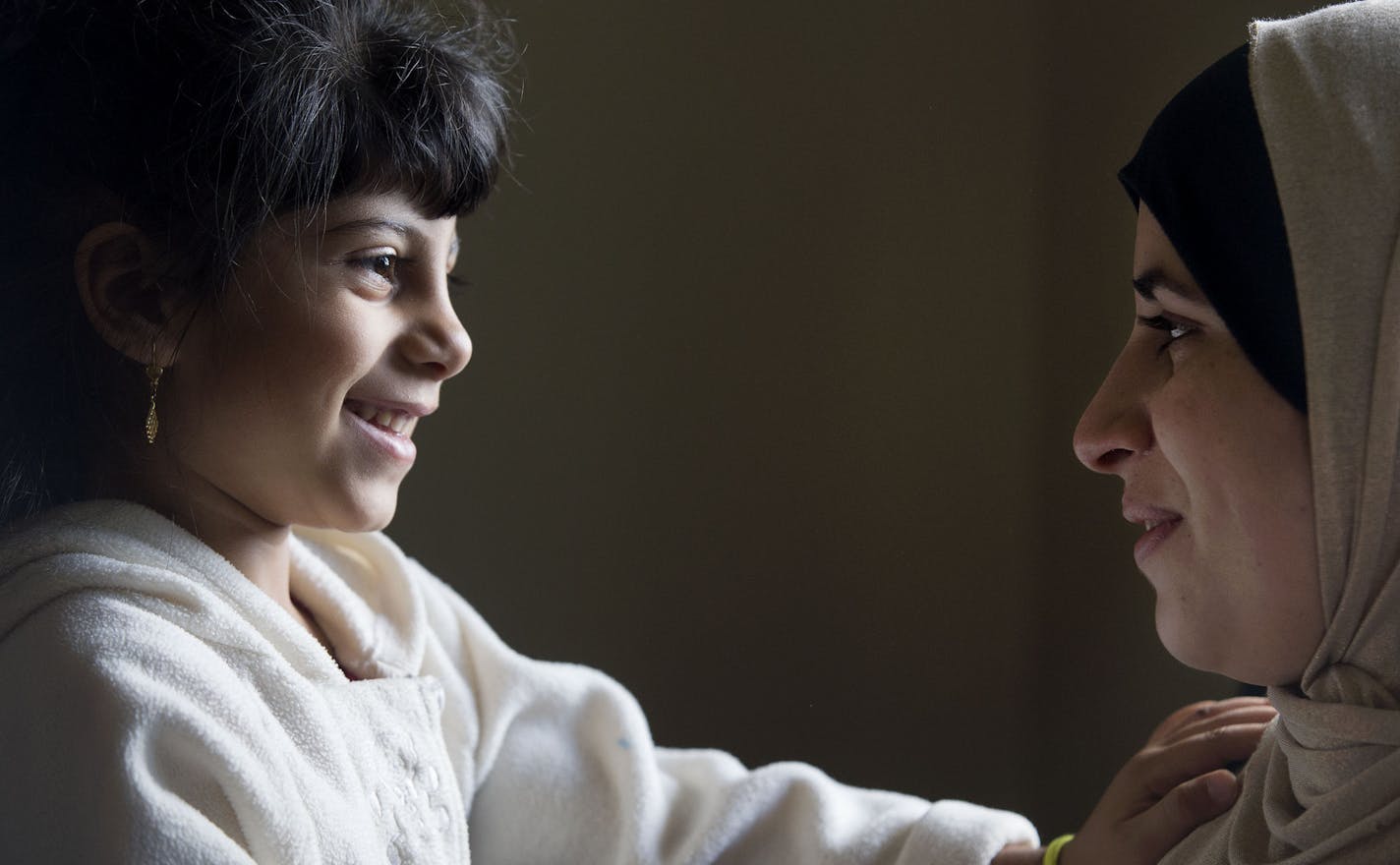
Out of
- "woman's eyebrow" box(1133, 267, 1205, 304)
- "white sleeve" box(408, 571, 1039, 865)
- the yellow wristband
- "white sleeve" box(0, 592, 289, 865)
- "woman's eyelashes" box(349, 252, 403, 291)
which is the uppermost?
"woman's eyebrow" box(1133, 267, 1205, 304)

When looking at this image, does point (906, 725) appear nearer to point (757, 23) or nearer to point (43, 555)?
point (757, 23)

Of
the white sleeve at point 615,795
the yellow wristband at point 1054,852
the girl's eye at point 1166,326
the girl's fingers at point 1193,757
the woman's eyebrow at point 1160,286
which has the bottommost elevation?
the white sleeve at point 615,795

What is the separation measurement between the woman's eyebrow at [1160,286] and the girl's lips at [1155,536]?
135 millimetres

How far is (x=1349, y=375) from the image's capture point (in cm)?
67

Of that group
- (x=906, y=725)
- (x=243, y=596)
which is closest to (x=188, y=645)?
(x=243, y=596)

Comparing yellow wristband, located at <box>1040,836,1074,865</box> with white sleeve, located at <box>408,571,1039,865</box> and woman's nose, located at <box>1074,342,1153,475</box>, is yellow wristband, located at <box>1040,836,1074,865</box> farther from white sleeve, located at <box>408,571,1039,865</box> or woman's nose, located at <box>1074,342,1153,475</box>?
woman's nose, located at <box>1074,342,1153,475</box>

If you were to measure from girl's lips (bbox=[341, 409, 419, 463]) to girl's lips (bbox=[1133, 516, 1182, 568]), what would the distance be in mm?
526

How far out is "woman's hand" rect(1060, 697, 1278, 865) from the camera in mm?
866

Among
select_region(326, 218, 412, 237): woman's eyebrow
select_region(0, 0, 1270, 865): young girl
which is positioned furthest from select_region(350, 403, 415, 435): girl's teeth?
select_region(326, 218, 412, 237): woman's eyebrow

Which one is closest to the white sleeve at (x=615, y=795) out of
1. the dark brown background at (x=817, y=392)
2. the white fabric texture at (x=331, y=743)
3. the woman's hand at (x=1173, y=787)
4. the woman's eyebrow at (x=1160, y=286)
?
the white fabric texture at (x=331, y=743)

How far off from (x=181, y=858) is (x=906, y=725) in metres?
0.88

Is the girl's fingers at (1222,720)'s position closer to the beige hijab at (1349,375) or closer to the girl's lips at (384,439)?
the beige hijab at (1349,375)

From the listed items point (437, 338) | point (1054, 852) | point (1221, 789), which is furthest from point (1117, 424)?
point (437, 338)

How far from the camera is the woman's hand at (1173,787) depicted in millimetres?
866
